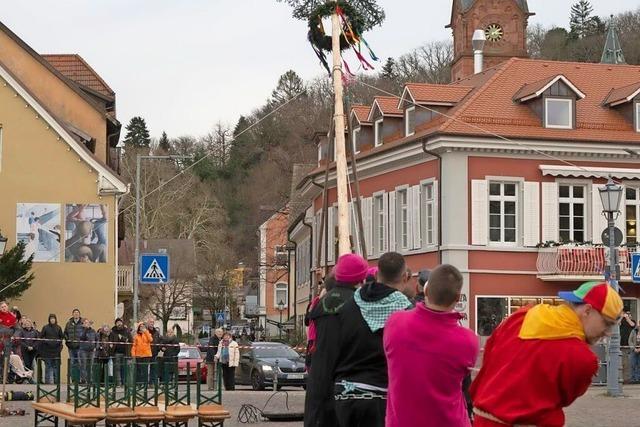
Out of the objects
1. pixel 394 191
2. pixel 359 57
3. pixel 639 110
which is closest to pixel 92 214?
pixel 394 191

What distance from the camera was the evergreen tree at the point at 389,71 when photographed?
94.9 m

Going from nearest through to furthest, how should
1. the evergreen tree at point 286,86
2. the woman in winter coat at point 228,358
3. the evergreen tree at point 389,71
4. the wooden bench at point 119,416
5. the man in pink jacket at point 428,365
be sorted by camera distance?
the man in pink jacket at point 428,365 → the wooden bench at point 119,416 → the woman in winter coat at point 228,358 → the evergreen tree at point 389,71 → the evergreen tree at point 286,86

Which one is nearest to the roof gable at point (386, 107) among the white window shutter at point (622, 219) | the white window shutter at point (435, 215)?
the white window shutter at point (435, 215)

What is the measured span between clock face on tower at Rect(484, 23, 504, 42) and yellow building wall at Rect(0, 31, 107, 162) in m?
33.8

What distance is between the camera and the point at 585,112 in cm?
4594

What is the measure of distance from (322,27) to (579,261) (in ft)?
71.1

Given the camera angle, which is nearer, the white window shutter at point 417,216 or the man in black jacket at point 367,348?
the man in black jacket at point 367,348

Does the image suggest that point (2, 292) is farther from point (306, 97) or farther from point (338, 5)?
point (306, 97)

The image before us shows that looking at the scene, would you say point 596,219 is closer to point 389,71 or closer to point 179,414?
point 179,414

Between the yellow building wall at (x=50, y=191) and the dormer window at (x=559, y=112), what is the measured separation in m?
14.2

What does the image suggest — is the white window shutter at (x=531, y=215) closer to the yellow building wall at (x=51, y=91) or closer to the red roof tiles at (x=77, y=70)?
the yellow building wall at (x=51, y=91)

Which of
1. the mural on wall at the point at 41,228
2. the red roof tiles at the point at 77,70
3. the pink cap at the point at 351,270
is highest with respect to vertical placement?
the red roof tiles at the point at 77,70

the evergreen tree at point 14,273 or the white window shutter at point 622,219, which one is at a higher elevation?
the white window shutter at point 622,219

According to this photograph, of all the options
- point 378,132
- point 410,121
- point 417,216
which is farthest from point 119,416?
point 378,132
